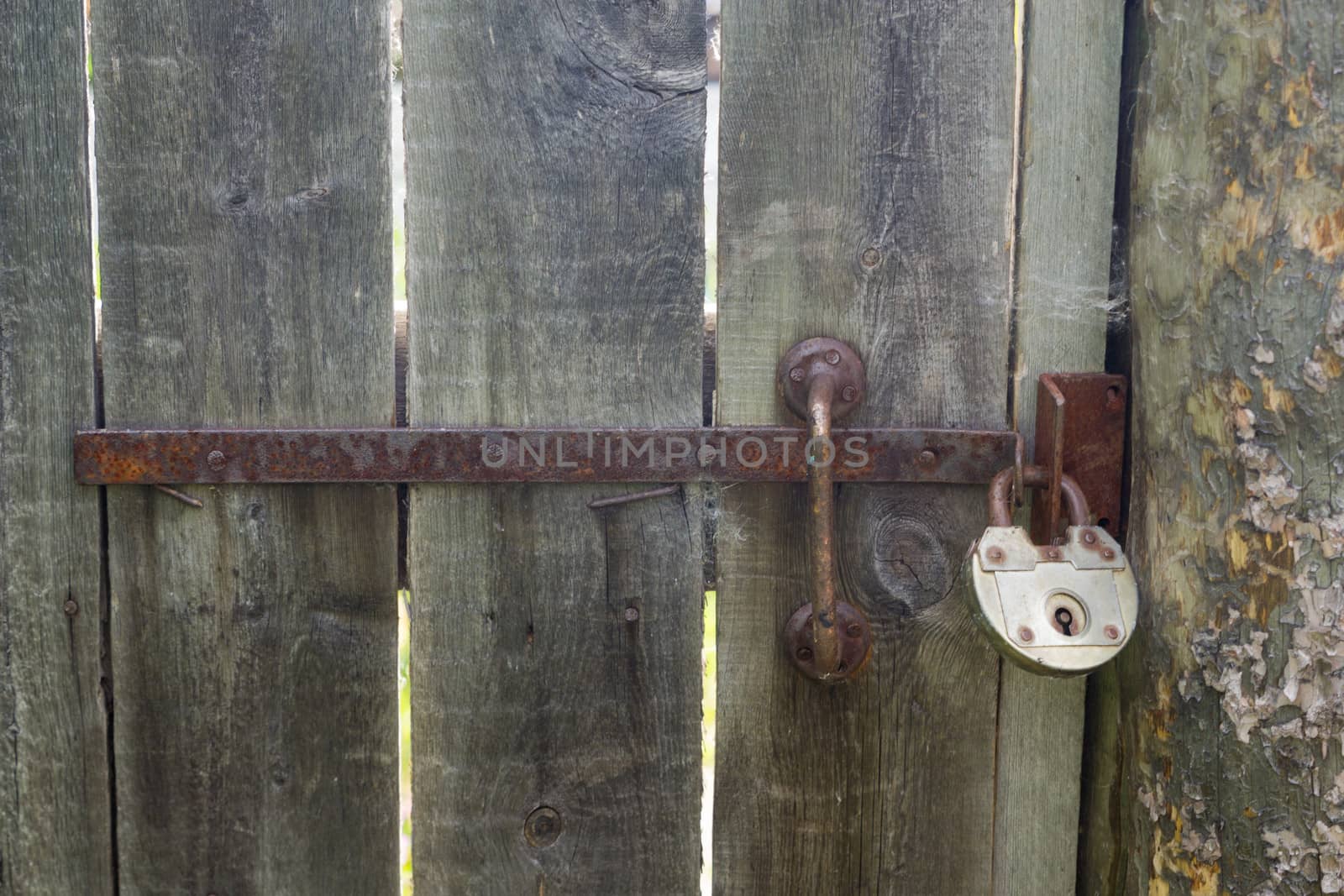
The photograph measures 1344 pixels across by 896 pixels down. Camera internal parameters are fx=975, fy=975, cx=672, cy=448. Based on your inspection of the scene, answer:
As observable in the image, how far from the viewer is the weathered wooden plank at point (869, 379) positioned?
966 millimetres

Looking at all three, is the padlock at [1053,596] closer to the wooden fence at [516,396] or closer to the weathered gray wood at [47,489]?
the wooden fence at [516,396]

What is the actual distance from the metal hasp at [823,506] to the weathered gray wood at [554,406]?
10 cm

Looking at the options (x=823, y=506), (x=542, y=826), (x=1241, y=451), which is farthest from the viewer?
(x=542, y=826)

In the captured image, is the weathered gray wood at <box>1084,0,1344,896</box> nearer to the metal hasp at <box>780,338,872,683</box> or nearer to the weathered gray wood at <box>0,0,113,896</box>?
the metal hasp at <box>780,338,872,683</box>

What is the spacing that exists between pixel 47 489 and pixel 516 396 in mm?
474

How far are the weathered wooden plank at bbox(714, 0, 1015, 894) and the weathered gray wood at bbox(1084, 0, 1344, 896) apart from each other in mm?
164

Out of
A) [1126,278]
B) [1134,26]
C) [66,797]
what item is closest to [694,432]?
[1126,278]

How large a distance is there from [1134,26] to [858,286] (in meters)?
0.36

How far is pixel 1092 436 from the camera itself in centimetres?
97

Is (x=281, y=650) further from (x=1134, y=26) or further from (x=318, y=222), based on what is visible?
(x=1134, y=26)

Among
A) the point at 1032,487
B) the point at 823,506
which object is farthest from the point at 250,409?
the point at 1032,487

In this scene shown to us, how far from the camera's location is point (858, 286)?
38.7 inches

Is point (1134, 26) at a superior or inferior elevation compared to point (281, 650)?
superior

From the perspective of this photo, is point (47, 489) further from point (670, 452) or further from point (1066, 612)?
point (1066, 612)
